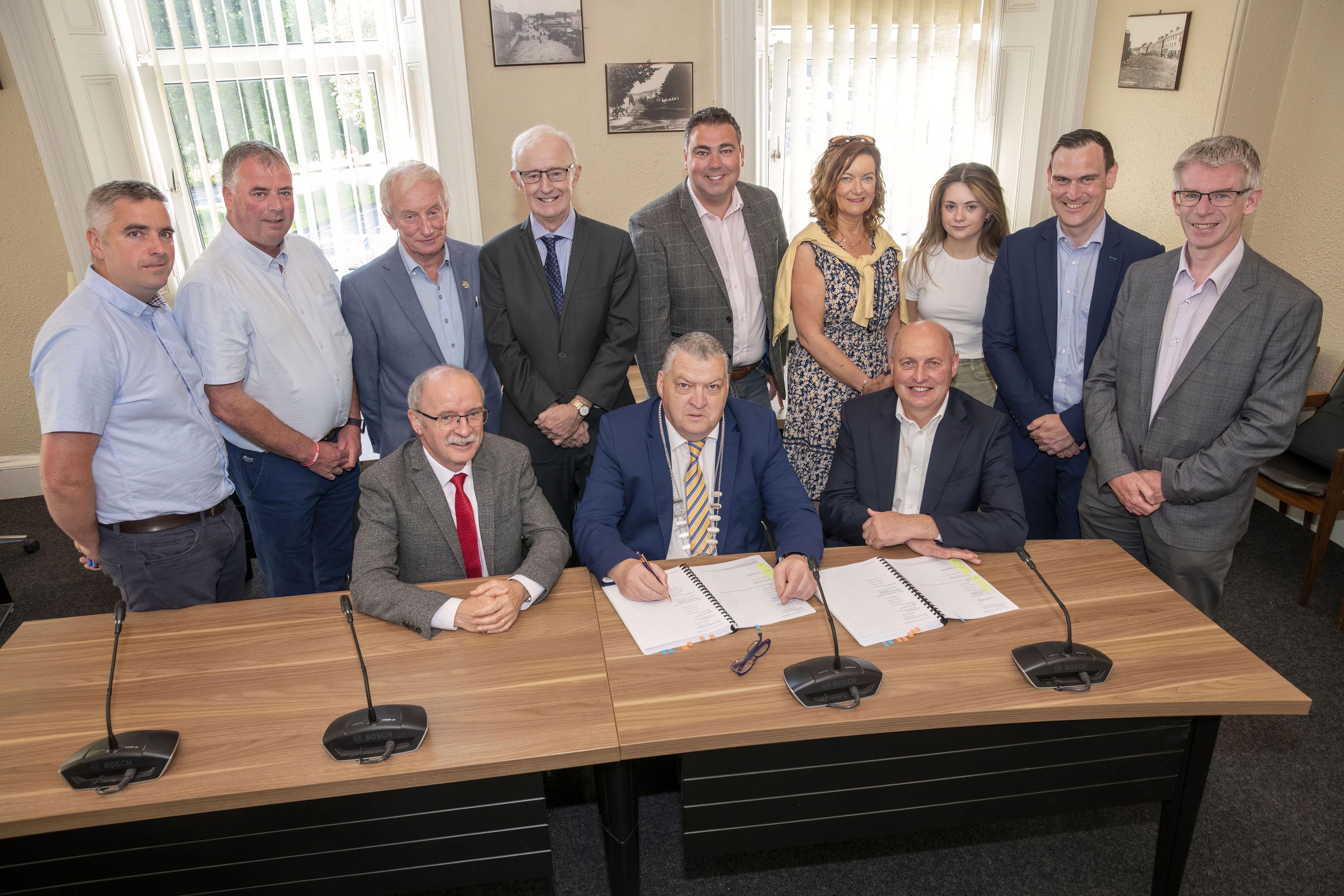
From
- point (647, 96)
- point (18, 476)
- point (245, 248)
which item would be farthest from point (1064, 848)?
point (18, 476)

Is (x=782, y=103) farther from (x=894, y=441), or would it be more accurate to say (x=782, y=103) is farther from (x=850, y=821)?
(x=850, y=821)

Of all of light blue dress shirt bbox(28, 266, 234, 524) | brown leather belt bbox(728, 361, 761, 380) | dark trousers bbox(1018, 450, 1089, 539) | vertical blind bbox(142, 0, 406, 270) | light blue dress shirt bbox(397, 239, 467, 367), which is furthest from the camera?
vertical blind bbox(142, 0, 406, 270)

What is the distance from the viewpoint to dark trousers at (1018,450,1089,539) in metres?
2.99

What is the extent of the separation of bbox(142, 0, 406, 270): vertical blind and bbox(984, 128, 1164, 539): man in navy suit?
3287mm

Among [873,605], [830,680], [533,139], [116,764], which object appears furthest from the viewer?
[533,139]

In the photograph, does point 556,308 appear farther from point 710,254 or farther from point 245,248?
point 245,248

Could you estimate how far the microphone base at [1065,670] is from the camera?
1.80 meters

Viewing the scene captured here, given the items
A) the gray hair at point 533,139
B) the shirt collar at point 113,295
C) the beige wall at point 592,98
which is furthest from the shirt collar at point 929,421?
the beige wall at point 592,98

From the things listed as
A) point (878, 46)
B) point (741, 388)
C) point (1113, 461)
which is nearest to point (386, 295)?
point (741, 388)

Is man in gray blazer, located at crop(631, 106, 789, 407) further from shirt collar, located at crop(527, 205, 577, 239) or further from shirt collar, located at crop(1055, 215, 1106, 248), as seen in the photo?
shirt collar, located at crop(1055, 215, 1106, 248)

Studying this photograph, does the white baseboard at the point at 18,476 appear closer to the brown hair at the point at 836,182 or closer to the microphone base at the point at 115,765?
the microphone base at the point at 115,765

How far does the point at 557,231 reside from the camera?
2904 millimetres

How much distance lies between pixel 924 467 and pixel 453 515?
143 cm

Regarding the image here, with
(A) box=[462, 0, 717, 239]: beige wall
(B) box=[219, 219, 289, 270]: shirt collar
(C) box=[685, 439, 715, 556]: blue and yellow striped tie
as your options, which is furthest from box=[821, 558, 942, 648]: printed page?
(A) box=[462, 0, 717, 239]: beige wall
